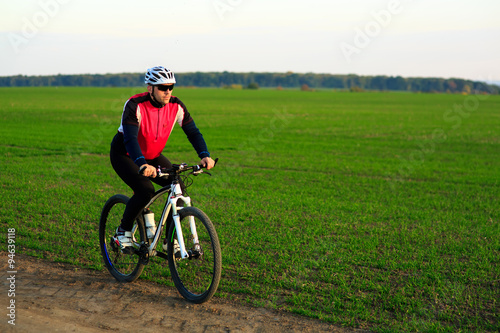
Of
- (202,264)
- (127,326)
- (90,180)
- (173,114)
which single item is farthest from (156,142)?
(90,180)

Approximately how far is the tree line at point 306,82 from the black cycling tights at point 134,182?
374ft

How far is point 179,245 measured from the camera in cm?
505

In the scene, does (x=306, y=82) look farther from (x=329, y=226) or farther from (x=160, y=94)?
(x=160, y=94)

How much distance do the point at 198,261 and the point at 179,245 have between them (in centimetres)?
44

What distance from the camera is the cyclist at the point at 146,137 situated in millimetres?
4988

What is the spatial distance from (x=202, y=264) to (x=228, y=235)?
2346 millimetres

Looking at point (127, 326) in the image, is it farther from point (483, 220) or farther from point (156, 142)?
point (483, 220)

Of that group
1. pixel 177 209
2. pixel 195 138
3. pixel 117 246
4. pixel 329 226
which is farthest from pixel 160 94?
pixel 329 226

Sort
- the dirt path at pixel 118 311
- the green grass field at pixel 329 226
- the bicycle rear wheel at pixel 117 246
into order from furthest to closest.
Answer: the bicycle rear wheel at pixel 117 246
the green grass field at pixel 329 226
the dirt path at pixel 118 311

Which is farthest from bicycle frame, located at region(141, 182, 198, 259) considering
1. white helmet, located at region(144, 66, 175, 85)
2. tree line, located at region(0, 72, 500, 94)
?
tree line, located at region(0, 72, 500, 94)

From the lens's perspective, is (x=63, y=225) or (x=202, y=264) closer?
(x=202, y=264)

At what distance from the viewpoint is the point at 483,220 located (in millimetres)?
9086

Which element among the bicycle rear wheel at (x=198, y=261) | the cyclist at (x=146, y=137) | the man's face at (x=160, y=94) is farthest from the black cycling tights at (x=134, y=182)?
the man's face at (x=160, y=94)

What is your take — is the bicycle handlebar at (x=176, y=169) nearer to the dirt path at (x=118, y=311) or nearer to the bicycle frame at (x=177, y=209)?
the bicycle frame at (x=177, y=209)
